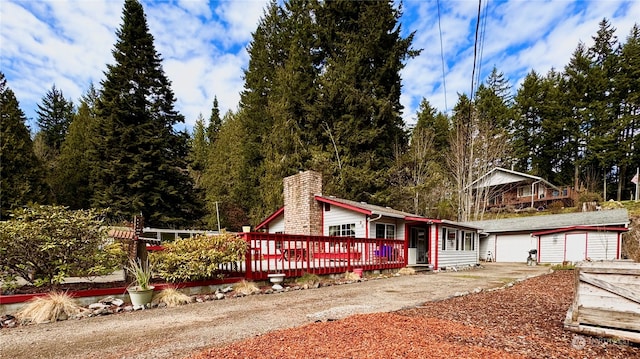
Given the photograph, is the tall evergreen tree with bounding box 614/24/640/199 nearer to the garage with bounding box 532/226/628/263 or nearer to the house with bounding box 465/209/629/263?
the house with bounding box 465/209/629/263

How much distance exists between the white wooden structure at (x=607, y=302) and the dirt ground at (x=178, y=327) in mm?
2572

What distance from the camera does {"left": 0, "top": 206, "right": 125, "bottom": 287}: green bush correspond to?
196 inches

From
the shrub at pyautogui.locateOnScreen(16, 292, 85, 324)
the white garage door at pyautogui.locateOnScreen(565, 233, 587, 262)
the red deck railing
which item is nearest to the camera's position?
the shrub at pyautogui.locateOnScreen(16, 292, 85, 324)

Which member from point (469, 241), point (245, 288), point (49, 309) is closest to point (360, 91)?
point (469, 241)

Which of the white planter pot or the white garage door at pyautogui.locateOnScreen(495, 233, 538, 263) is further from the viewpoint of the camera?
the white garage door at pyautogui.locateOnScreen(495, 233, 538, 263)

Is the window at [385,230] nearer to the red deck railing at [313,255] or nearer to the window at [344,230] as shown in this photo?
the red deck railing at [313,255]

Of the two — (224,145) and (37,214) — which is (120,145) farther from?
(37,214)

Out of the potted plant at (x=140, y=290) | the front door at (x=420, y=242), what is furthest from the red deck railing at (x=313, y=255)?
the front door at (x=420, y=242)

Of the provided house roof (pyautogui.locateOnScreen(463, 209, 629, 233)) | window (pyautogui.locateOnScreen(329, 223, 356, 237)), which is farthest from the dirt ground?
house roof (pyautogui.locateOnScreen(463, 209, 629, 233))

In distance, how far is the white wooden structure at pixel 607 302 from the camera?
10.7ft

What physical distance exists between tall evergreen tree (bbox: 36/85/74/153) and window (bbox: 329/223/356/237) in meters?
36.0

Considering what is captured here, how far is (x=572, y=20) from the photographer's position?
8266mm

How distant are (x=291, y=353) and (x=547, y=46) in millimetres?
12315

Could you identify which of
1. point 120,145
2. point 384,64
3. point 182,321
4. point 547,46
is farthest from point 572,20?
point 120,145
